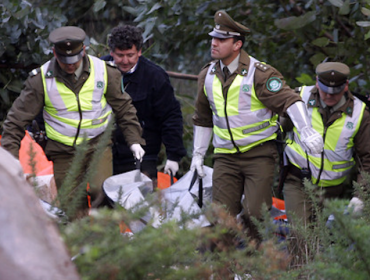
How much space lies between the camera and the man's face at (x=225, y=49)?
4.69 metres

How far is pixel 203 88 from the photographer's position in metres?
4.75

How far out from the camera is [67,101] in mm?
4605

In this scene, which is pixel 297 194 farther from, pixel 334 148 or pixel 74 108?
pixel 74 108

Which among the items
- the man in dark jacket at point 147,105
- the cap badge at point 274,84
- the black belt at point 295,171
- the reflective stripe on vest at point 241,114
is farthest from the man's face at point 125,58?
the black belt at point 295,171

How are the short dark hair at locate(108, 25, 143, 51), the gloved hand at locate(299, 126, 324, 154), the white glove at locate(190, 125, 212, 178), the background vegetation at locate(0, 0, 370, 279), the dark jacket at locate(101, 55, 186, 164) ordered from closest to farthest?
the gloved hand at locate(299, 126, 324, 154), the white glove at locate(190, 125, 212, 178), the short dark hair at locate(108, 25, 143, 51), the dark jacket at locate(101, 55, 186, 164), the background vegetation at locate(0, 0, 370, 279)

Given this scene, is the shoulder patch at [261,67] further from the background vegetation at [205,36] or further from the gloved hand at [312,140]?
the background vegetation at [205,36]

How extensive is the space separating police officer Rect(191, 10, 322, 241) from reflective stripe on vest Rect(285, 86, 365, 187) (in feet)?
0.89

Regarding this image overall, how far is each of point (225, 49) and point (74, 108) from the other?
1.08m

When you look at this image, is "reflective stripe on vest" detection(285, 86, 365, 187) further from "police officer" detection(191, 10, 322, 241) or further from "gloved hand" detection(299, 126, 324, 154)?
"gloved hand" detection(299, 126, 324, 154)

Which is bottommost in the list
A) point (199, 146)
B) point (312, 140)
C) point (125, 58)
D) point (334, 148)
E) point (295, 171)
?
point (295, 171)

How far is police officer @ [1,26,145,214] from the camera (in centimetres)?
453

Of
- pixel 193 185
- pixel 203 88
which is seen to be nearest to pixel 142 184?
pixel 193 185

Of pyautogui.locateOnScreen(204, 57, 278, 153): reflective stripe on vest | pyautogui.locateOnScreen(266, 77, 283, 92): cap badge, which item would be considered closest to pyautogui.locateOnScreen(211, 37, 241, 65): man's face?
pyautogui.locateOnScreen(204, 57, 278, 153): reflective stripe on vest

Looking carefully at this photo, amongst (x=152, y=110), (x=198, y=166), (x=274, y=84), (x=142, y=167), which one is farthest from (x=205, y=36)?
(x=274, y=84)
